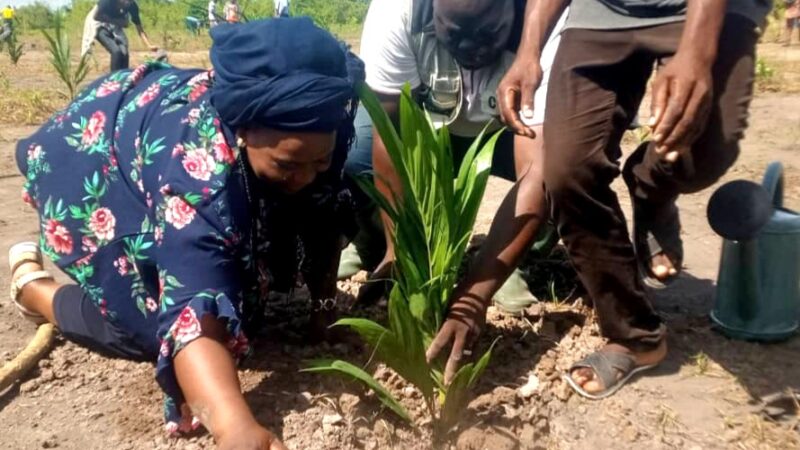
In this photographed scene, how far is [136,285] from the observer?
2301 mm

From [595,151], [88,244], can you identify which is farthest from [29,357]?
[595,151]

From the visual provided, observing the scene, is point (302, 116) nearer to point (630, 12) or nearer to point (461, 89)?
point (630, 12)

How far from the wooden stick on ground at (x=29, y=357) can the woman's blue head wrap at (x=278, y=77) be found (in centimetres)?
107

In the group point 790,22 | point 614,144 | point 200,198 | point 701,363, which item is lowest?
point 790,22

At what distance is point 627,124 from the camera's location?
2324mm

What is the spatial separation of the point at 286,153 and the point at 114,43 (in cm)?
905

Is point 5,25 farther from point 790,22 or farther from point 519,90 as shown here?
point 519,90

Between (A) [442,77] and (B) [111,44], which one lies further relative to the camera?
(B) [111,44]

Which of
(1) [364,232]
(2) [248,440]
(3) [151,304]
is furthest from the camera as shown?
(1) [364,232]

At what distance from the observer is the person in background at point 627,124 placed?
1928mm

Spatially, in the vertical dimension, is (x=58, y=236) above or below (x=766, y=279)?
above

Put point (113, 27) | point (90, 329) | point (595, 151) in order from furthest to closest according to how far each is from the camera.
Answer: point (113, 27)
point (90, 329)
point (595, 151)

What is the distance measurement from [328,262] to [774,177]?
1424mm

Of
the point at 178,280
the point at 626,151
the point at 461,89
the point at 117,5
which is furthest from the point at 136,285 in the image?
the point at 117,5
